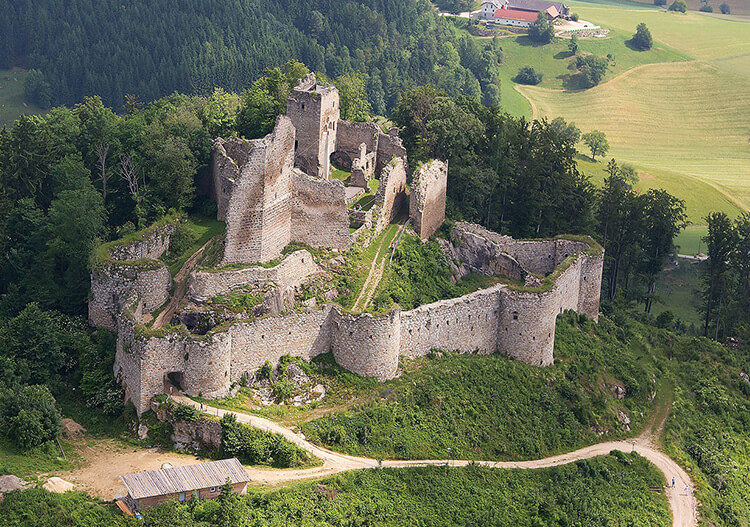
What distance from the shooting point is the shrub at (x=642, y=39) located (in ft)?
594

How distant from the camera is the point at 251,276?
59844mm

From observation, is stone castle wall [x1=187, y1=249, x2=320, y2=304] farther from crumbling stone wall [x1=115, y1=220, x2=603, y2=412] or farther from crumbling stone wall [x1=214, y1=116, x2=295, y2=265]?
crumbling stone wall [x1=115, y1=220, x2=603, y2=412]

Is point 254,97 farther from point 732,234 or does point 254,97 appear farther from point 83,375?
point 732,234

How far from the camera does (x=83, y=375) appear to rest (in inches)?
2274

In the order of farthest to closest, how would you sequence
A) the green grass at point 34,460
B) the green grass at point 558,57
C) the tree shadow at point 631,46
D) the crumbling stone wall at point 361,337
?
the tree shadow at point 631,46 < the green grass at point 558,57 < the crumbling stone wall at point 361,337 < the green grass at point 34,460

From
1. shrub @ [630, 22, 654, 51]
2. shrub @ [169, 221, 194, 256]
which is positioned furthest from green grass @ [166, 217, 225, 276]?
shrub @ [630, 22, 654, 51]

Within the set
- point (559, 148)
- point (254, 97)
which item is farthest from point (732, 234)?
point (254, 97)

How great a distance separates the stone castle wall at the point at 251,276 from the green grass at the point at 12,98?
319ft

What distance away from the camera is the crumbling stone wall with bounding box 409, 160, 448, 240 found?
69625mm

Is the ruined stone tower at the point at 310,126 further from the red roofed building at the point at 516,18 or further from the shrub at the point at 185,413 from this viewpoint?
the red roofed building at the point at 516,18

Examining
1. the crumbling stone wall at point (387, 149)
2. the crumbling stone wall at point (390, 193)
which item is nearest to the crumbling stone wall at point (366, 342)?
the crumbling stone wall at point (390, 193)

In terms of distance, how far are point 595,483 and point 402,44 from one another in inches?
4692

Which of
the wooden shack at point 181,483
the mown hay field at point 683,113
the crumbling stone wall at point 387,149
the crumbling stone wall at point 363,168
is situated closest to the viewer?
the wooden shack at point 181,483

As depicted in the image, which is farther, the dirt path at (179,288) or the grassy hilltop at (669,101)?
the grassy hilltop at (669,101)
